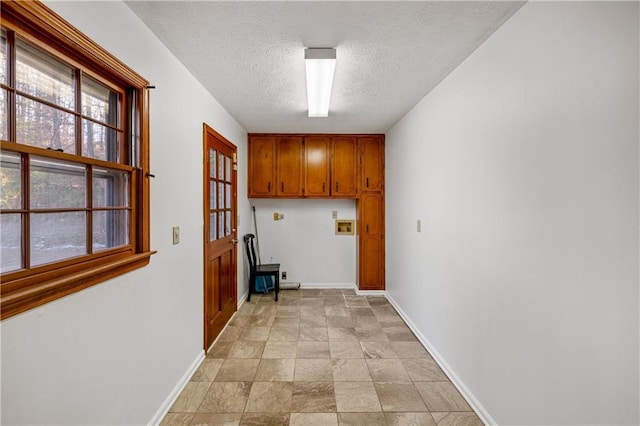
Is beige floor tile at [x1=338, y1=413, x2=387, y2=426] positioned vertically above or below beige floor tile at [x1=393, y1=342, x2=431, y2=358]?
below

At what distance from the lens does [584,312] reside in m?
1.19

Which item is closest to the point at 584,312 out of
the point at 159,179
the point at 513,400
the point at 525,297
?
the point at 525,297

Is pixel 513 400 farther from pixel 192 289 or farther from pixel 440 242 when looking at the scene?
pixel 192 289

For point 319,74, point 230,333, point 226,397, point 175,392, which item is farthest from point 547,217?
point 230,333

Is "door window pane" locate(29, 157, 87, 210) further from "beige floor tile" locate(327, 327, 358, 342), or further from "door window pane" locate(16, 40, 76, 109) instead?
"beige floor tile" locate(327, 327, 358, 342)

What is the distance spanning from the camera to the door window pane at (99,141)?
134 centimetres

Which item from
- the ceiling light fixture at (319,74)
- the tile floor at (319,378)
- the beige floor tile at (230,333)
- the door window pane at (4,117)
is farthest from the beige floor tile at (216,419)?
the ceiling light fixture at (319,74)

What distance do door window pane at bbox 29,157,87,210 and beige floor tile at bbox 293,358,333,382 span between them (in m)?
1.96

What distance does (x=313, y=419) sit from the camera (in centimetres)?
188

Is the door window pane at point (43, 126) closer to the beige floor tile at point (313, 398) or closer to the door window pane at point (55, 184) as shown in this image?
the door window pane at point (55, 184)

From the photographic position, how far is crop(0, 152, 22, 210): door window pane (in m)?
0.97

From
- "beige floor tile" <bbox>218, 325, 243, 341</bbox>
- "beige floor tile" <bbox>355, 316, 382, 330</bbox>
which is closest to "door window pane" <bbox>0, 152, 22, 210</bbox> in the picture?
"beige floor tile" <bbox>218, 325, 243, 341</bbox>

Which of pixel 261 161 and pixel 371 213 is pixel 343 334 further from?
pixel 261 161

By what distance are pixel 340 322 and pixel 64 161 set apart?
Result: 9.89 ft
